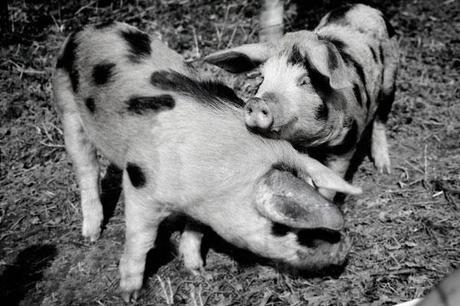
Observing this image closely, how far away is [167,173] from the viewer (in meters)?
2.95

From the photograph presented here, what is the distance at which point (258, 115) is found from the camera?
2.98 meters

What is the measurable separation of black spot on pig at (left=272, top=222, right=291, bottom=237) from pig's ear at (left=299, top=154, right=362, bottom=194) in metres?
0.31

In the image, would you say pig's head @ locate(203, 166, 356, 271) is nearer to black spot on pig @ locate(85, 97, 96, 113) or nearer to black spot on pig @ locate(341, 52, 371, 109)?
black spot on pig @ locate(85, 97, 96, 113)

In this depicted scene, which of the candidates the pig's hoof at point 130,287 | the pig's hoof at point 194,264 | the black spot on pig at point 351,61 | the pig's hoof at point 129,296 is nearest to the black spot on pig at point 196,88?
the black spot on pig at point 351,61

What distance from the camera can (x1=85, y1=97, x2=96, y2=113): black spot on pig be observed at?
3500 mm

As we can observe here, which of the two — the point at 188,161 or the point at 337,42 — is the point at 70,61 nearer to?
the point at 188,161

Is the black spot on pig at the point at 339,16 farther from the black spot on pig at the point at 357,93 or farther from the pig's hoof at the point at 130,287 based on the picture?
the pig's hoof at the point at 130,287

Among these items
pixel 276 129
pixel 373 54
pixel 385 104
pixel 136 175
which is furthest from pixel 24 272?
pixel 385 104

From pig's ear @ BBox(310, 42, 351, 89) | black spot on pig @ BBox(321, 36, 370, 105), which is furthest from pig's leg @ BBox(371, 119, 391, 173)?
pig's ear @ BBox(310, 42, 351, 89)

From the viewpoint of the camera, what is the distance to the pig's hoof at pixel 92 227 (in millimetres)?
3994

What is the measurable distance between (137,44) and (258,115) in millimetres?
1174

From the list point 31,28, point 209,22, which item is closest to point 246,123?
point 209,22

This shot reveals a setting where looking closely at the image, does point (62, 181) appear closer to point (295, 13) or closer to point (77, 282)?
point (77, 282)

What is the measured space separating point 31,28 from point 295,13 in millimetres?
3380
